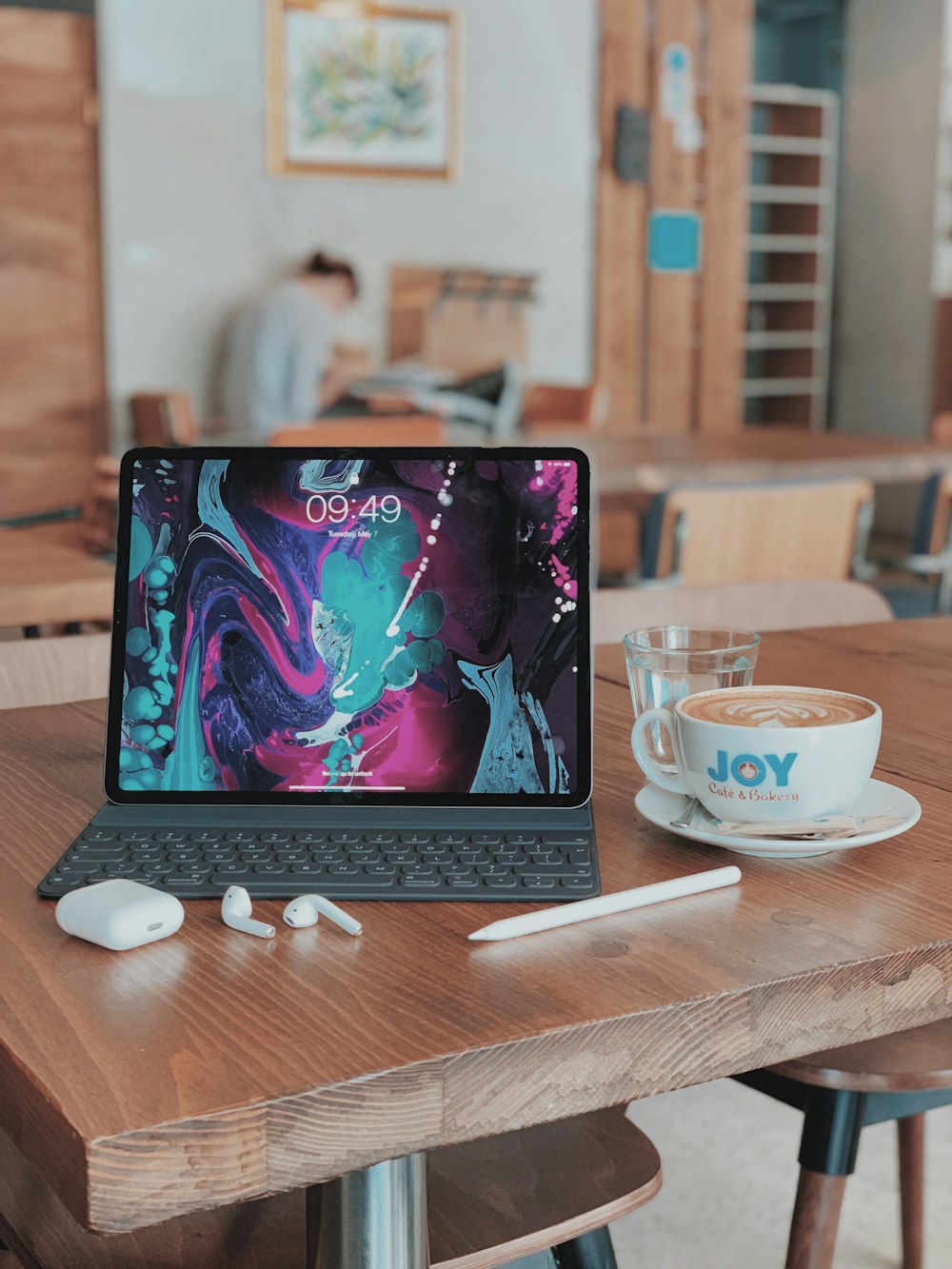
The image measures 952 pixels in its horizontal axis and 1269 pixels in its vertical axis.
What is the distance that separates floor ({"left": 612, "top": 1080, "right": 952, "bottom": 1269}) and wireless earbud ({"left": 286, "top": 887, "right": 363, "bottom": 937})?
119 cm

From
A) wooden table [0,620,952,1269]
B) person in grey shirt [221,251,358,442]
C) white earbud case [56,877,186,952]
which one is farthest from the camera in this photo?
person in grey shirt [221,251,358,442]

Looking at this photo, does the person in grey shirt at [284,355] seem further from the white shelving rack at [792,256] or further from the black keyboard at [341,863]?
the black keyboard at [341,863]

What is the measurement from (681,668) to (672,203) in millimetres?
7247

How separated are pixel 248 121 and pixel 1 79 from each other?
1028mm

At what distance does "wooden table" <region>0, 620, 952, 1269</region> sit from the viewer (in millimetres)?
617

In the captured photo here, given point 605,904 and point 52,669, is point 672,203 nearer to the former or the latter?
point 52,669

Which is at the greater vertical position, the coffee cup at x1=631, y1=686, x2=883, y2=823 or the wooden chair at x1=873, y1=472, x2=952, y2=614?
the coffee cup at x1=631, y1=686, x2=883, y2=823

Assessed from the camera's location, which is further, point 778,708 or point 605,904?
point 778,708

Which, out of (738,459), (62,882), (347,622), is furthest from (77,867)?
(738,459)

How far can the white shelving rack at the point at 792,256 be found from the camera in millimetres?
8461

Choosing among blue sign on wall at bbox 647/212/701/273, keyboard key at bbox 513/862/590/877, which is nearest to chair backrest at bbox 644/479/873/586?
keyboard key at bbox 513/862/590/877

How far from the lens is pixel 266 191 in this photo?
6.75 metres

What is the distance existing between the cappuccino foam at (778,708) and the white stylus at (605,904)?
0.33 ft

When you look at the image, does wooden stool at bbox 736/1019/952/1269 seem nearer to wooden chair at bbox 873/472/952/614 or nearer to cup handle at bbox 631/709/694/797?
cup handle at bbox 631/709/694/797
